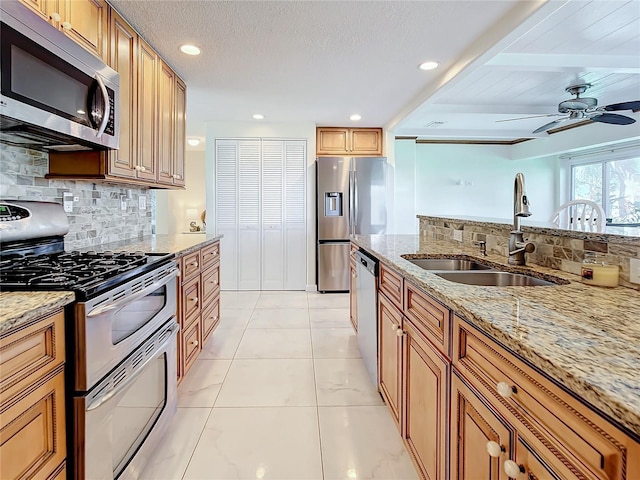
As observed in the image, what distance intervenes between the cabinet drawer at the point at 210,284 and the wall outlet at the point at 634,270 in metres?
2.39

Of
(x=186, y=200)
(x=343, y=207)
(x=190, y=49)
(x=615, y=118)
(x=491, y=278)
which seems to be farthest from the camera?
Result: (x=186, y=200)

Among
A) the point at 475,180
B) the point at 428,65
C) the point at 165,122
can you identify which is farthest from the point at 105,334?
the point at 475,180

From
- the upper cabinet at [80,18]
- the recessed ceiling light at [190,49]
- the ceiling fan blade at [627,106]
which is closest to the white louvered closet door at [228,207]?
the recessed ceiling light at [190,49]

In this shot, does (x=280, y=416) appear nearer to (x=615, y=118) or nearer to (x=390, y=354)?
(x=390, y=354)

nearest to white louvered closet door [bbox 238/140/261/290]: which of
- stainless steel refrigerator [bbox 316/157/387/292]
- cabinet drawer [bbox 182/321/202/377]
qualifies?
stainless steel refrigerator [bbox 316/157/387/292]

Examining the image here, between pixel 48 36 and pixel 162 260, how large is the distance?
1015mm

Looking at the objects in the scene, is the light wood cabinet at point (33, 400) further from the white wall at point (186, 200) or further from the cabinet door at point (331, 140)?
the white wall at point (186, 200)

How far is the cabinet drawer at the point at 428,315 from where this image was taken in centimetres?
116

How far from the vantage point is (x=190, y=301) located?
7.73 ft

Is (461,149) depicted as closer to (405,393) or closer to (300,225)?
(300,225)

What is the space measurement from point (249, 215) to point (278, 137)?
3.68 feet

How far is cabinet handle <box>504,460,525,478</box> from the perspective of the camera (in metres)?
0.76

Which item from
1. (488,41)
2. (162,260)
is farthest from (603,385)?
(488,41)

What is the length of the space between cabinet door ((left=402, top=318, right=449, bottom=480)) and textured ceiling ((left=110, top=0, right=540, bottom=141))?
183 centimetres
